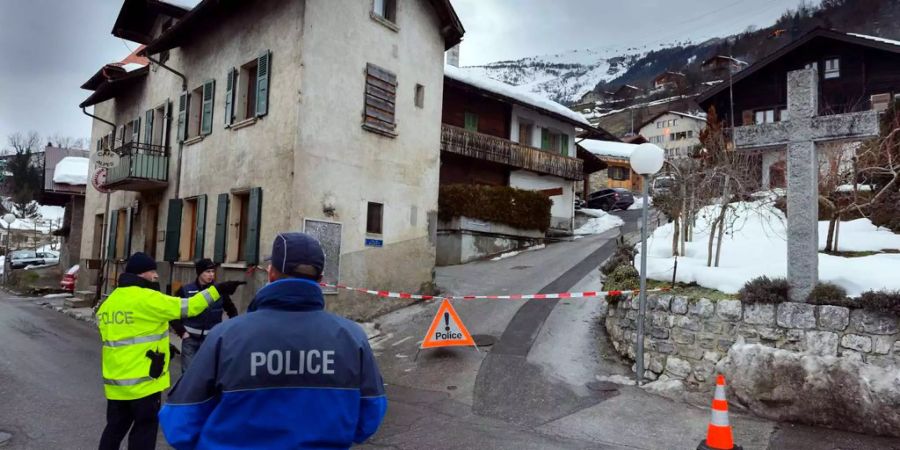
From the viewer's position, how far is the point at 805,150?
7445 millimetres

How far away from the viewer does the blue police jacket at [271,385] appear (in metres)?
2.24

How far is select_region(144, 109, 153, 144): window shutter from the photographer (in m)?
18.1

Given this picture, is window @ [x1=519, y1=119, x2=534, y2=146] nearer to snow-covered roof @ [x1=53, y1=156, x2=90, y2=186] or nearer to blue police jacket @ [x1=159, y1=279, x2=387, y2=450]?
snow-covered roof @ [x1=53, y1=156, x2=90, y2=186]

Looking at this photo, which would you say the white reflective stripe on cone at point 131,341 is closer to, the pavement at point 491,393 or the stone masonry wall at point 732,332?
the pavement at point 491,393

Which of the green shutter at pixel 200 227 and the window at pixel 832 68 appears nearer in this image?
the green shutter at pixel 200 227

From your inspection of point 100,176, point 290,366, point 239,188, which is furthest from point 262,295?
point 100,176

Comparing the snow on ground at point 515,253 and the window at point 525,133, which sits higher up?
the window at point 525,133

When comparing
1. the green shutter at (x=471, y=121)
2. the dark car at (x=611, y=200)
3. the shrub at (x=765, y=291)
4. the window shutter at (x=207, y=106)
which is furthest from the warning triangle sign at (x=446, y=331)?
the dark car at (x=611, y=200)

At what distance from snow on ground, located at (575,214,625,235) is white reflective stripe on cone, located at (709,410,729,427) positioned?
22857mm

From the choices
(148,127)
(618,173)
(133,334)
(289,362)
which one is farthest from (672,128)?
(289,362)

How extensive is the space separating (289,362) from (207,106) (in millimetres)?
14413

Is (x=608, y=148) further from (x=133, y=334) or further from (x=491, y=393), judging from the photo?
(x=133, y=334)

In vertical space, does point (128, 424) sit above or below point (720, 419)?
below

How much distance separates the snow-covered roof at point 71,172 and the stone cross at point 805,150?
102ft
